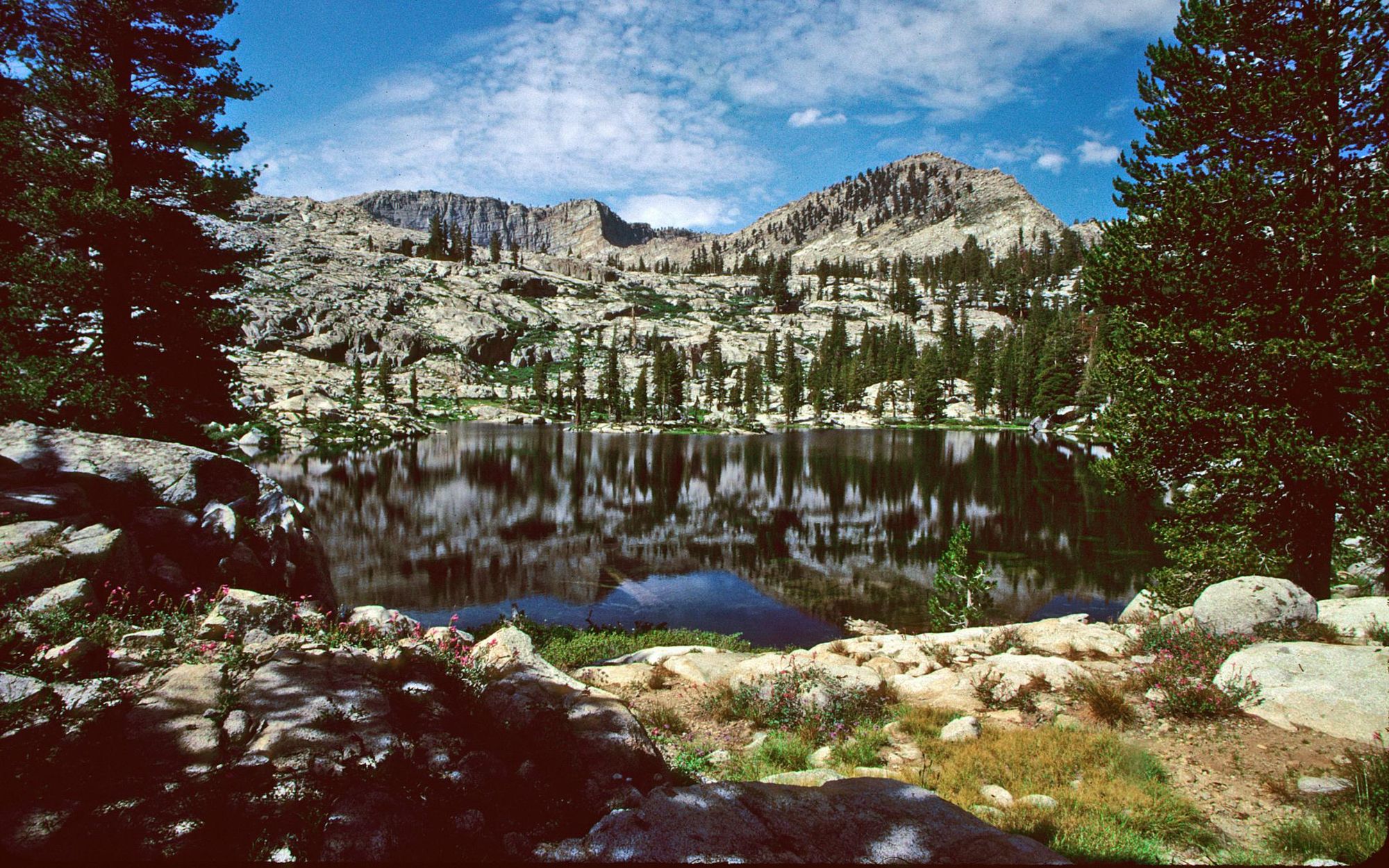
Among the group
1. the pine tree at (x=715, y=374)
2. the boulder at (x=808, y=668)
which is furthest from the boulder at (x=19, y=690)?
the pine tree at (x=715, y=374)

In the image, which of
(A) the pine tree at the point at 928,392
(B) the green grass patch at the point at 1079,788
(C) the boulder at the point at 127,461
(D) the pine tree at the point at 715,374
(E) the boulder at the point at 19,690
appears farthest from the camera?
(D) the pine tree at the point at 715,374

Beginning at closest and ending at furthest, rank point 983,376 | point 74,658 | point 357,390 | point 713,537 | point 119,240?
point 74,658 → point 119,240 → point 713,537 → point 357,390 → point 983,376

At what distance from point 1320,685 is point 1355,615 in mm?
4527

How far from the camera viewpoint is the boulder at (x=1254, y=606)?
10336 millimetres

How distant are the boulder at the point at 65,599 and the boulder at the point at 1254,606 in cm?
1695

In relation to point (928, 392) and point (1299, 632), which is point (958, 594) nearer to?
point (1299, 632)

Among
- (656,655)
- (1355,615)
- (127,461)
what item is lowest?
(656,655)

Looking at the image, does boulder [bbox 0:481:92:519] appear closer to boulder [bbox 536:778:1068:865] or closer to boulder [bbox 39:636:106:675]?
Answer: boulder [bbox 39:636:106:675]

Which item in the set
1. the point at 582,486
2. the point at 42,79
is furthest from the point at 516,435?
the point at 42,79


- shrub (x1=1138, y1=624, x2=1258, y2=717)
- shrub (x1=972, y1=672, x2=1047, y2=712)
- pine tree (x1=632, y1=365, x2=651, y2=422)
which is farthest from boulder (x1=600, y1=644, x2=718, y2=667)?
pine tree (x1=632, y1=365, x2=651, y2=422)

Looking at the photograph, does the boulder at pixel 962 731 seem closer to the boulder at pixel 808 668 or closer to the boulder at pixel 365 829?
the boulder at pixel 808 668

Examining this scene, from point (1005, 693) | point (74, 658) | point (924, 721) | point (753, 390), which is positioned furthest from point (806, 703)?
point (753, 390)

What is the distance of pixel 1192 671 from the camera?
9.27 metres

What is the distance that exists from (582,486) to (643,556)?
1904cm
